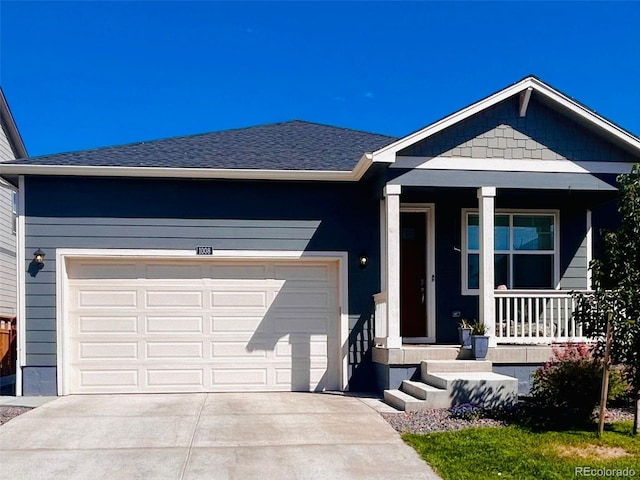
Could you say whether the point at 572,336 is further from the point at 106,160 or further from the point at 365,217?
the point at 106,160

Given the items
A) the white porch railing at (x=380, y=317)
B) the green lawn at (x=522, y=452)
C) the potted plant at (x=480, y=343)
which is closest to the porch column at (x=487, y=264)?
the potted plant at (x=480, y=343)

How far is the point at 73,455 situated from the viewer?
543 cm

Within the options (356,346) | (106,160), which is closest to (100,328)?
(106,160)

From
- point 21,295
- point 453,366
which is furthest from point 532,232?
point 21,295

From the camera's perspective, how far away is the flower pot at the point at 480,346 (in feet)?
26.5

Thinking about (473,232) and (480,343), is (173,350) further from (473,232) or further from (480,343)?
(473,232)

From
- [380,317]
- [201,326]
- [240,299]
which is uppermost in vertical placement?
[240,299]

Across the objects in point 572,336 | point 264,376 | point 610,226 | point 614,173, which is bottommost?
point 264,376

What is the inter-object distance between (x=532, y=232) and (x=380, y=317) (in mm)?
3193

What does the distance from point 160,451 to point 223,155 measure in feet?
17.4

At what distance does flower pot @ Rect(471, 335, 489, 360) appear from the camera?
8062 mm

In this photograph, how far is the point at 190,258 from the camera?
29.6 feet

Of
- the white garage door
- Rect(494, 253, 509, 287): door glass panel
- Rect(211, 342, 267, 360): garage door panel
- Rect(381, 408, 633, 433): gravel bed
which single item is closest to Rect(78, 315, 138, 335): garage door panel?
the white garage door

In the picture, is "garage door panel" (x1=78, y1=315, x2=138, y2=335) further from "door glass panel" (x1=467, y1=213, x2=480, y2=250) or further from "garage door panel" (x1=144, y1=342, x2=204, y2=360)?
"door glass panel" (x1=467, y1=213, x2=480, y2=250)
